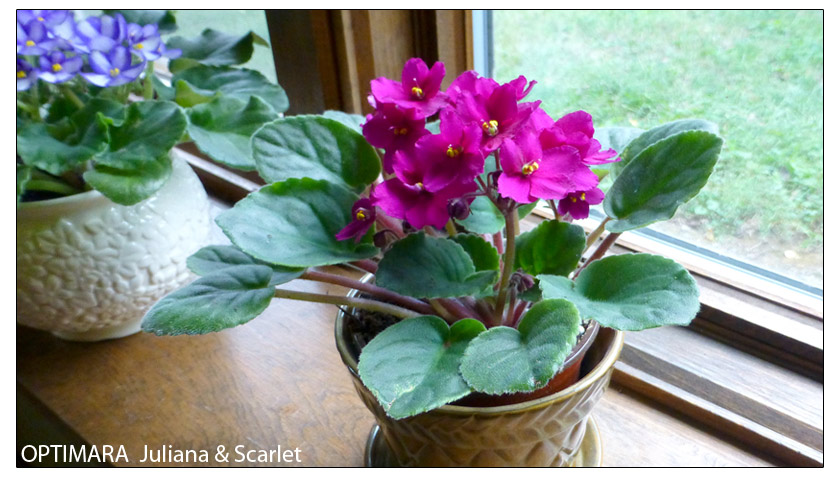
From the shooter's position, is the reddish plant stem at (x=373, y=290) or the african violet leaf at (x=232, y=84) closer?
the reddish plant stem at (x=373, y=290)

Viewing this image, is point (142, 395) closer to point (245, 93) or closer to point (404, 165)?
point (245, 93)

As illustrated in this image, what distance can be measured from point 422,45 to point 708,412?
0.56 metres

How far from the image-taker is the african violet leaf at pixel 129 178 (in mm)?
640

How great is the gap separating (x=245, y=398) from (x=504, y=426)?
1.36 feet

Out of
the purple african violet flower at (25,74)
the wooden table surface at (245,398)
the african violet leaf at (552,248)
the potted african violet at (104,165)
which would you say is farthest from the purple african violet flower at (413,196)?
the purple african violet flower at (25,74)

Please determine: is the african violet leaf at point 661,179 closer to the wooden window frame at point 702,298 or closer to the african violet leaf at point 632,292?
the african violet leaf at point 632,292

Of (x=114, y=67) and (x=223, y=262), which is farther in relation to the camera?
(x=114, y=67)

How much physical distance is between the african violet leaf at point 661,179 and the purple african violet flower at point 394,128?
0.53ft

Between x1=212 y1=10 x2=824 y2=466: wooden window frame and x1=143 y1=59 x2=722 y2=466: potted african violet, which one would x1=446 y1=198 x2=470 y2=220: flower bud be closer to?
x1=143 y1=59 x2=722 y2=466: potted african violet

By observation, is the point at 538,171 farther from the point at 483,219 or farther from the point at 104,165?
the point at 104,165

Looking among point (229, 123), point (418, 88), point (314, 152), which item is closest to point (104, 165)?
point (229, 123)

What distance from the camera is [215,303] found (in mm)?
482

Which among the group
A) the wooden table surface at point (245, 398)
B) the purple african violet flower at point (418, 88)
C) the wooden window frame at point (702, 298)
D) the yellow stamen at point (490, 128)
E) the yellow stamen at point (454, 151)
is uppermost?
the purple african violet flower at point (418, 88)

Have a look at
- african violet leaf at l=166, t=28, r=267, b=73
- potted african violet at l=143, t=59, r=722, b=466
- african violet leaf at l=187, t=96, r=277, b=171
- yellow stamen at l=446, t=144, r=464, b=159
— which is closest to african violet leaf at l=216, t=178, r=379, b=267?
potted african violet at l=143, t=59, r=722, b=466
